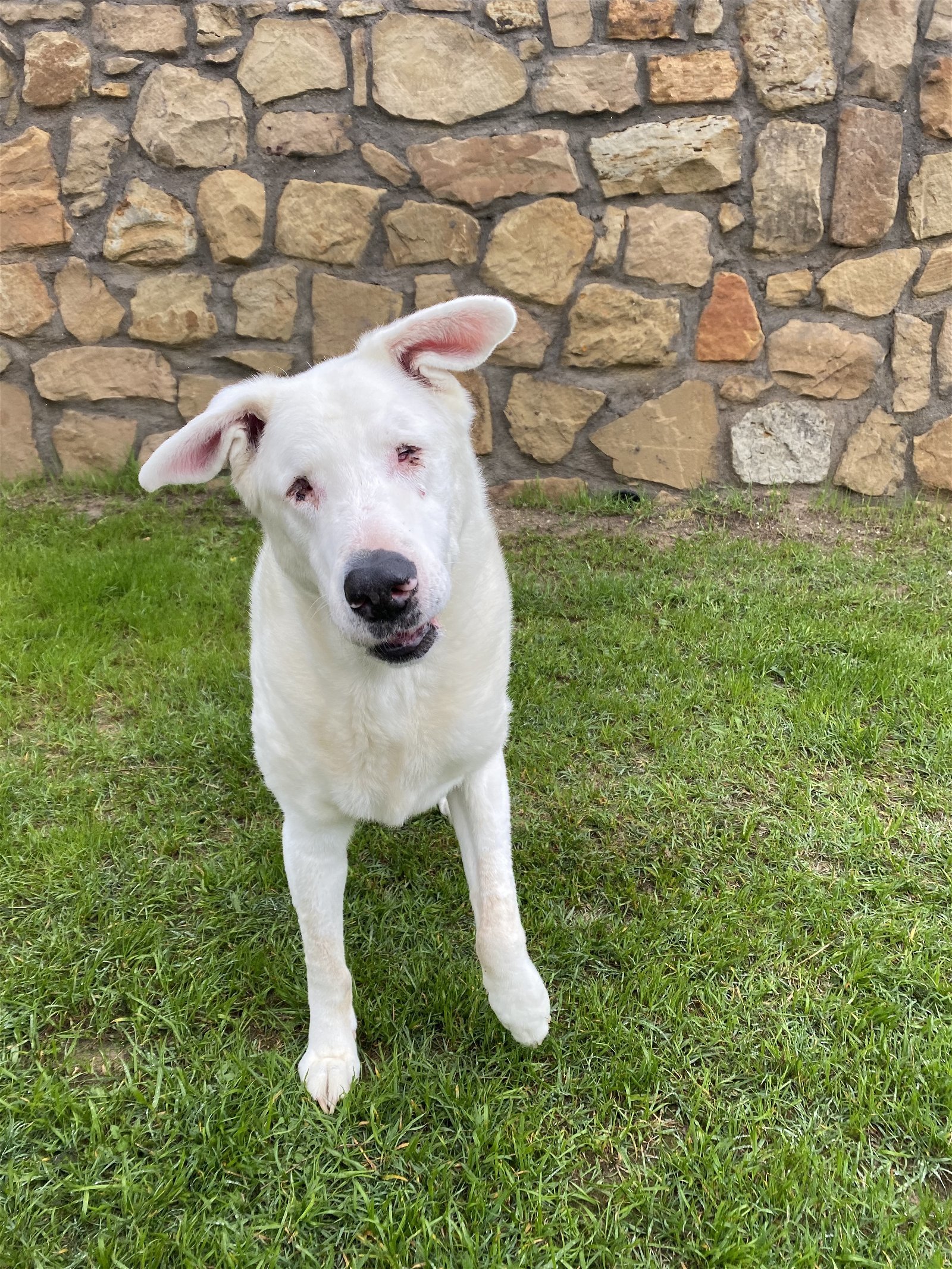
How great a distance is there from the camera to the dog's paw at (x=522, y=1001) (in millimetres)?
1846

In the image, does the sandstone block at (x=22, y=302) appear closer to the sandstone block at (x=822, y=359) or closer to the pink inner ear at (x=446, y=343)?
the pink inner ear at (x=446, y=343)

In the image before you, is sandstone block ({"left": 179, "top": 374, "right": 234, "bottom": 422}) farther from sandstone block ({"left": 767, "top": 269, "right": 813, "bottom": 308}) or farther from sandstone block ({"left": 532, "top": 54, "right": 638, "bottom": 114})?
sandstone block ({"left": 767, "top": 269, "right": 813, "bottom": 308})

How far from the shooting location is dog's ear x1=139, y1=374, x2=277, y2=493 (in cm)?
178

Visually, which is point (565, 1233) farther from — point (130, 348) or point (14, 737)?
point (130, 348)

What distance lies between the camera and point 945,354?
4613mm

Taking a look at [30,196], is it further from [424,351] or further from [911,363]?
[911,363]

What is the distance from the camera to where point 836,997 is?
6.53ft

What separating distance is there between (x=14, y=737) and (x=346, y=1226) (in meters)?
2.17

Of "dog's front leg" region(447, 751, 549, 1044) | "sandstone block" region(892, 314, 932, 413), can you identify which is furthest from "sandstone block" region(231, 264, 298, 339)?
"dog's front leg" region(447, 751, 549, 1044)

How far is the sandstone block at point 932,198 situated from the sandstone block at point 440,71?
213cm

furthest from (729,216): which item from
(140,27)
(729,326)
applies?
(140,27)

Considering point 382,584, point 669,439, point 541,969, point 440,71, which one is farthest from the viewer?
point 669,439

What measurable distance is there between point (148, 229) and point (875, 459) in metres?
4.23

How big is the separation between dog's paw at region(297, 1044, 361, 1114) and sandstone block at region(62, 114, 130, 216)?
461 cm
